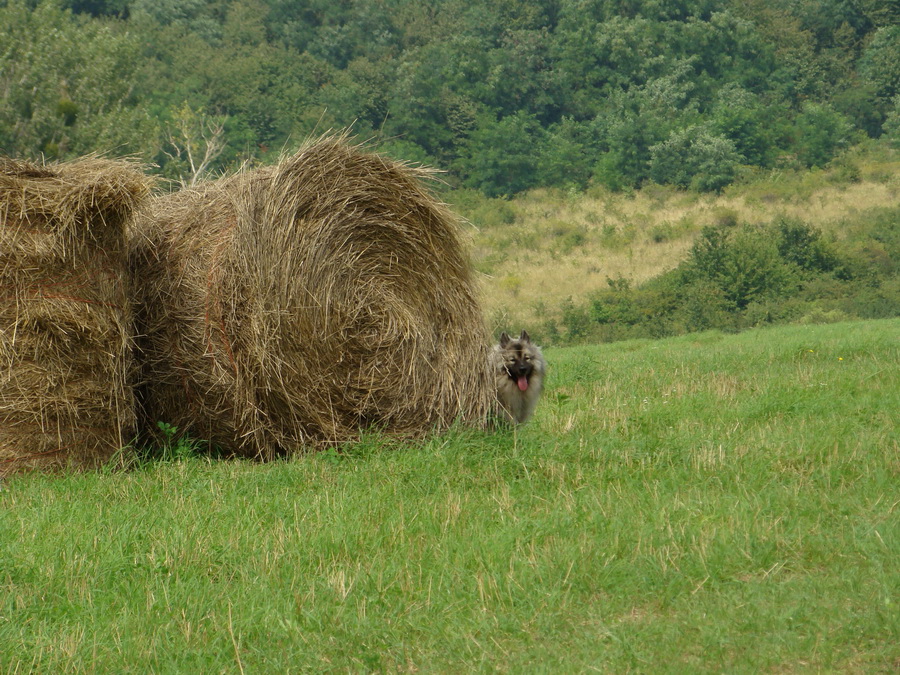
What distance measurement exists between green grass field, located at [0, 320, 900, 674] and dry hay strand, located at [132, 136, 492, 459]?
1.43ft

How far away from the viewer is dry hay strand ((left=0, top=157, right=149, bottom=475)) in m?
7.42

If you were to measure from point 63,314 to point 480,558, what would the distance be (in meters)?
4.06

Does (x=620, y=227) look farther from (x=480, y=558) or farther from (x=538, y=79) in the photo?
(x=480, y=558)

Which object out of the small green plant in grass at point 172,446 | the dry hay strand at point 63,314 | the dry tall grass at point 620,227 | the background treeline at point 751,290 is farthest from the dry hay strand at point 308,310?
the dry tall grass at point 620,227

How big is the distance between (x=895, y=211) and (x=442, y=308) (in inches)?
1320

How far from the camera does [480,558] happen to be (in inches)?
203

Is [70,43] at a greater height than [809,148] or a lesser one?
greater

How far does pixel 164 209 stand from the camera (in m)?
9.13

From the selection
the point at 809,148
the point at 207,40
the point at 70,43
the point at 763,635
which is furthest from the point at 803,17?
the point at 763,635

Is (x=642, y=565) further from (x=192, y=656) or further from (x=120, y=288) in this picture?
(x=120, y=288)

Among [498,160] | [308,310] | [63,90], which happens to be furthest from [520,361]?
[498,160]

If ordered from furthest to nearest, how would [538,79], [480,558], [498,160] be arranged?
[538,79], [498,160], [480,558]

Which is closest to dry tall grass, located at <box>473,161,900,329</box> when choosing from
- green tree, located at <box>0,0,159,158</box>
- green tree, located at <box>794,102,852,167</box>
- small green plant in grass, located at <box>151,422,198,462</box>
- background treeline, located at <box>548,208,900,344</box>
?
background treeline, located at <box>548,208,900,344</box>

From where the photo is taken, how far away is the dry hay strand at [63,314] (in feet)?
24.3
